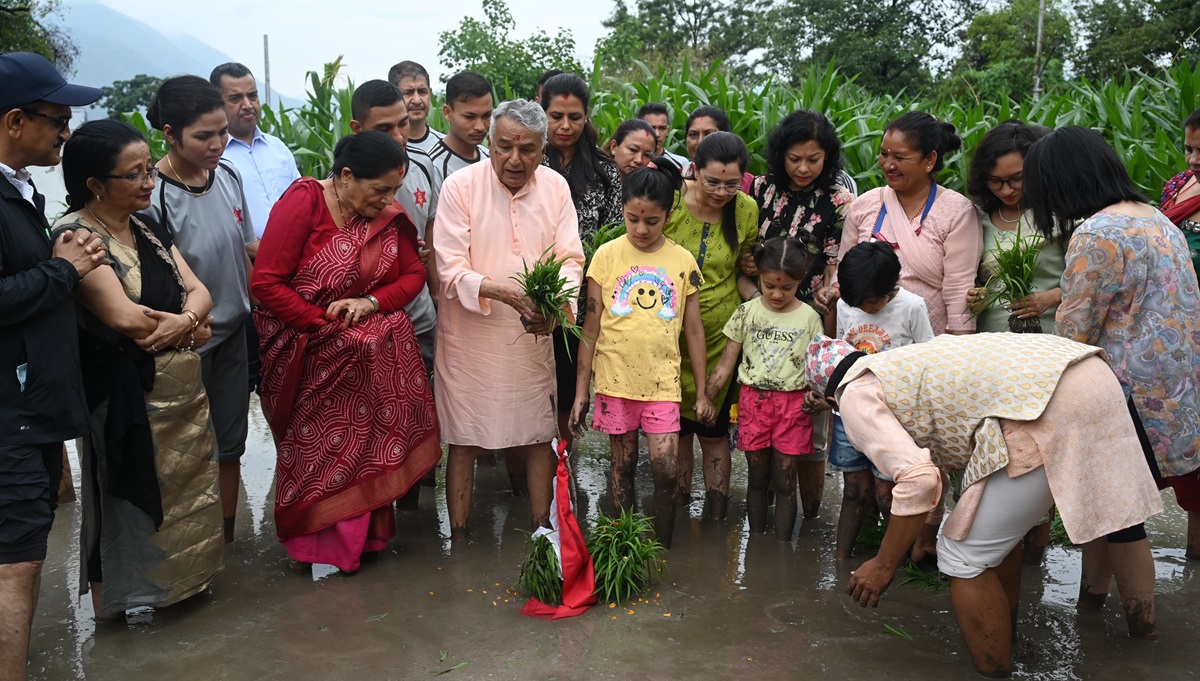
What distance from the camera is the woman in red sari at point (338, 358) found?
13.9ft

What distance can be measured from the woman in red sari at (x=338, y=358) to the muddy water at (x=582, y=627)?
290mm

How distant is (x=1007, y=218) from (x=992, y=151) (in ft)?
1.11

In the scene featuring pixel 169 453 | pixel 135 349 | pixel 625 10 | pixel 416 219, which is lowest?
pixel 169 453

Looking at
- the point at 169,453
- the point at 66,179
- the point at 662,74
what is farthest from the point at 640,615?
the point at 662,74

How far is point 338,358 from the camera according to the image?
4.32 metres

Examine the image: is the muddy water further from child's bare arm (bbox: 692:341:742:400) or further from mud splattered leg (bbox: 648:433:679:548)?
child's bare arm (bbox: 692:341:742:400)

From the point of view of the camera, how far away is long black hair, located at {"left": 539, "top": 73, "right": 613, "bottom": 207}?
5090 mm

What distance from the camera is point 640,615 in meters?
3.88

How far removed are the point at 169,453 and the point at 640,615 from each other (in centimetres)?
189

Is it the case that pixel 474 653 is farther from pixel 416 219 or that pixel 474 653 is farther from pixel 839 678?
pixel 416 219

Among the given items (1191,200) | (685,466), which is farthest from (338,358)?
(1191,200)

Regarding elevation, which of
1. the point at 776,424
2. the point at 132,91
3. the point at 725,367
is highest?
the point at 132,91

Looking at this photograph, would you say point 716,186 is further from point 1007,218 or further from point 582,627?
point 582,627

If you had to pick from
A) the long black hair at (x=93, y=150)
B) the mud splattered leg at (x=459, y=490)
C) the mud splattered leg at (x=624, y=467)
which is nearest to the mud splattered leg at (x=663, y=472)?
the mud splattered leg at (x=624, y=467)
